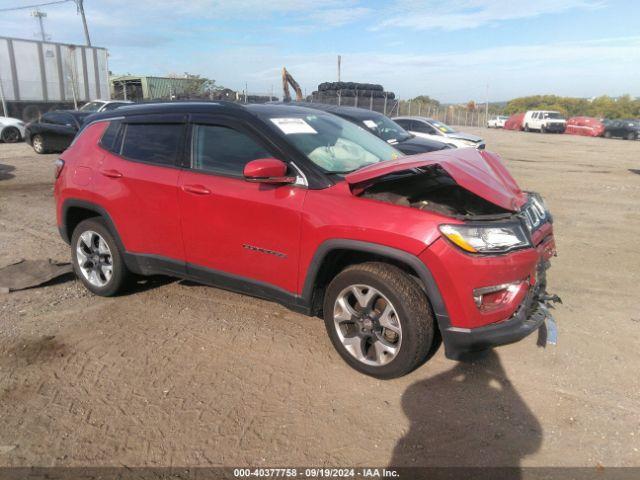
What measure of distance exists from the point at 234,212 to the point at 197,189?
382 millimetres

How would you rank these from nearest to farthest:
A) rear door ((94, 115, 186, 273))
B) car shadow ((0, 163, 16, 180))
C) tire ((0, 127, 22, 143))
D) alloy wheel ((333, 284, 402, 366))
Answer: alloy wheel ((333, 284, 402, 366)) < rear door ((94, 115, 186, 273)) < car shadow ((0, 163, 16, 180)) < tire ((0, 127, 22, 143))

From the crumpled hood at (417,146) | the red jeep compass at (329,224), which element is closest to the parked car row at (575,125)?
the crumpled hood at (417,146)

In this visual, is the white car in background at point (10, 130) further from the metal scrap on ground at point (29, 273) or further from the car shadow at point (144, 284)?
the car shadow at point (144, 284)

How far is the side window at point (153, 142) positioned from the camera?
3.86 m

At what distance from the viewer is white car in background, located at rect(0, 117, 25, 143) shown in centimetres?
1755

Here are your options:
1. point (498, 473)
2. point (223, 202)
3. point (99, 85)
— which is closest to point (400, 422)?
point (498, 473)

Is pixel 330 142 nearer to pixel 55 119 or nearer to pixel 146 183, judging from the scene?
pixel 146 183

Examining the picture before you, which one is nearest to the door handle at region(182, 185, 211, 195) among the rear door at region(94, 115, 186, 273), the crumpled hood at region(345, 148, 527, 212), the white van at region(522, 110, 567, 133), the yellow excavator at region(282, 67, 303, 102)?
the rear door at region(94, 115, 186, 273)

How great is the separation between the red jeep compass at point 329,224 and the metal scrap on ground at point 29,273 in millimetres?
887

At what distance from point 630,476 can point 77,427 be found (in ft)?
9.48

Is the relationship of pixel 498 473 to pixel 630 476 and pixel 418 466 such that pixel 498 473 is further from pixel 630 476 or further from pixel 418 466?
pixel 630 476

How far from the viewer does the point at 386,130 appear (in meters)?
11.6

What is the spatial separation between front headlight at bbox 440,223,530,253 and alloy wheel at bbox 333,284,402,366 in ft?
1.87

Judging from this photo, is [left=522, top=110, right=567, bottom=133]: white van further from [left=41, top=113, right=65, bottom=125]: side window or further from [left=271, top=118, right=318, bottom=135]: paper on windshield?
[left=271, top=118, right=318, bottom=135]: paper on windshield
